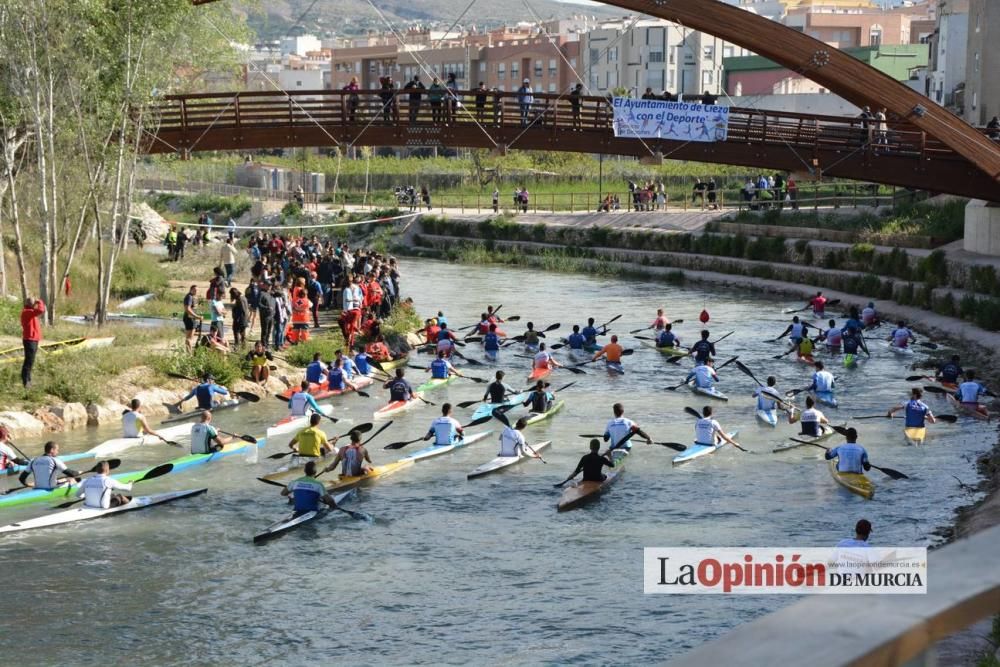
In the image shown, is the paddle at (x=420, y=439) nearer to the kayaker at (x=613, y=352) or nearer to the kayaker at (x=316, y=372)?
the kayaker at (x=316, y=372)

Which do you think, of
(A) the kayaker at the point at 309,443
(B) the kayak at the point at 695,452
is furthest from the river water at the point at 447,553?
(A) the kayaker at the point at 309,443

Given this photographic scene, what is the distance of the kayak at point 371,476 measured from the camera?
20438 mm

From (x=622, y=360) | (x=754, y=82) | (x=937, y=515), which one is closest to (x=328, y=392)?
(x=622, y=360)

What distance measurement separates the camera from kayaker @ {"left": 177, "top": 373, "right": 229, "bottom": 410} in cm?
2570

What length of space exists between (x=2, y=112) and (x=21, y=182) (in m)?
3.28

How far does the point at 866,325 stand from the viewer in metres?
37.8

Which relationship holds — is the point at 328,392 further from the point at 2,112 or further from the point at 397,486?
the point at 2,112

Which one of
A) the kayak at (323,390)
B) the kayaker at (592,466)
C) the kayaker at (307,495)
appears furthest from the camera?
the kayak at (323,390)

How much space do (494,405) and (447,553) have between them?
30.2ft

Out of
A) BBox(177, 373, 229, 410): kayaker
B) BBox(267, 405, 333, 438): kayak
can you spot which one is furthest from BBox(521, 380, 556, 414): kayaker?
BBox(177, 373, 229, 410): kayaker

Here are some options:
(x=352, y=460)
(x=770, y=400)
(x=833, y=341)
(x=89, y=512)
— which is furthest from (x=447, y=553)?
(x=833, y=341)

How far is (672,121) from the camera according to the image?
32.6 m

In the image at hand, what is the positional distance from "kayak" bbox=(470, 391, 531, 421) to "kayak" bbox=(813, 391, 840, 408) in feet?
20.9

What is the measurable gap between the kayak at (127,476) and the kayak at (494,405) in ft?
14.5
